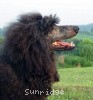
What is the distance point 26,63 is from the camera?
5.06 metres

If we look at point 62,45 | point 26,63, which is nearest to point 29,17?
point 62,45

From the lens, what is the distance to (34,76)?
200 inches

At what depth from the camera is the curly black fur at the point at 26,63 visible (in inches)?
198

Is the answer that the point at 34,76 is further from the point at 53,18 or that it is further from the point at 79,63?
the point at 79,63

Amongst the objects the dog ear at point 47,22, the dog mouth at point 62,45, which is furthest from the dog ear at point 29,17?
the dog mouth at point 62,45

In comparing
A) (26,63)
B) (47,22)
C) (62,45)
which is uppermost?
(47,22)

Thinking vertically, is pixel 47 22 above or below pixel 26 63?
above

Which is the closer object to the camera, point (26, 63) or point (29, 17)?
point (26, 63)

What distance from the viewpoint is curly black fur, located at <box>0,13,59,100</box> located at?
503 cm

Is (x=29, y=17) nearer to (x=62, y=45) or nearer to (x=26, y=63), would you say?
(x=62, y=45)

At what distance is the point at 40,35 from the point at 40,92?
0.75 m

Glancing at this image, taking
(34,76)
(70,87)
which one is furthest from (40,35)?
(70,87)

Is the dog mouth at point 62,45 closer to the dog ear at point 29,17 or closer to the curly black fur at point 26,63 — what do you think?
the curly black fur at point 26,63

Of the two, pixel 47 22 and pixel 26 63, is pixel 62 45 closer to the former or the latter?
pixel 47 22
